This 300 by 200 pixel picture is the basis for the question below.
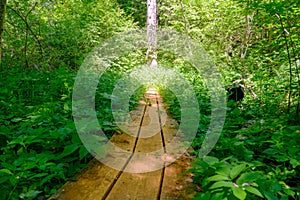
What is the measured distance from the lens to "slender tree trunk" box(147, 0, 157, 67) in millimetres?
13227

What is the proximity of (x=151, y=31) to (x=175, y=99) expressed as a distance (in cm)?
869

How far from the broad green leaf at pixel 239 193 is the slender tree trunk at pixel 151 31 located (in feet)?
39.7

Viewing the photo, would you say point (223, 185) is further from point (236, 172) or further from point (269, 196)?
point (269, 196)

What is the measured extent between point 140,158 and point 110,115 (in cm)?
137

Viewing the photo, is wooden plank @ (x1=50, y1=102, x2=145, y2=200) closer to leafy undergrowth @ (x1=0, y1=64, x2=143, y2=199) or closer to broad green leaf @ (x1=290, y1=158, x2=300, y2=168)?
leafy undergrowth @ (x1=0, y1=64, x2=143, y2=199)

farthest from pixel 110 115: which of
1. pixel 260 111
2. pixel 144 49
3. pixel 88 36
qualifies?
pixel 144 49

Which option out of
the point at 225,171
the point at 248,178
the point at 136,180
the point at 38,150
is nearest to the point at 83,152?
the point at 136,180

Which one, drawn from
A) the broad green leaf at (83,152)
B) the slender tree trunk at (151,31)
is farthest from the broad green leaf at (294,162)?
the slender tree trunk at (151,31)

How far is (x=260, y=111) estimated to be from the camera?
420cm

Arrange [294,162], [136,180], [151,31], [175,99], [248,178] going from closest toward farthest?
[248,178], [294,162], [136,180], [175,99], [151,31]

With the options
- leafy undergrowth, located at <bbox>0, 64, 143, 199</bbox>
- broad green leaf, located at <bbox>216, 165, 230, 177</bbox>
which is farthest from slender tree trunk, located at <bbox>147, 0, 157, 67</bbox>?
broad green leaf, located at <bbox>216, 165, 230, 177</bbox>

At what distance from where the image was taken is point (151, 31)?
1362 cm

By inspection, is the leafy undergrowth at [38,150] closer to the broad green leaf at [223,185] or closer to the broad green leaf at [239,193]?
the broad green leaf at [223,185]

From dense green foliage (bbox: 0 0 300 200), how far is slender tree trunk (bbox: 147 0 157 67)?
50cm
